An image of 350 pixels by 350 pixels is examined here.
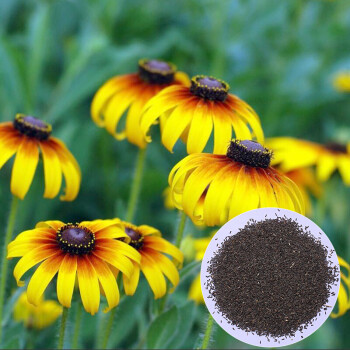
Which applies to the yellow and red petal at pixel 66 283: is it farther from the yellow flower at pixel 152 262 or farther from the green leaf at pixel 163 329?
the green leaf at pixel 163 329

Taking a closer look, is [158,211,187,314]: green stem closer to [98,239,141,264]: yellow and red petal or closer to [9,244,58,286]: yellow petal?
[98,239,141,264]: yellow and red petal

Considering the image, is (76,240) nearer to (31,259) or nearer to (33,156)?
(31,259)

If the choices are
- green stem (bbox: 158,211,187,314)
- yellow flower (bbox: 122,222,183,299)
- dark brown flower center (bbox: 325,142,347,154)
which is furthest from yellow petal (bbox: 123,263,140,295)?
dark brown flower center (bbox: 325,142,347,154)

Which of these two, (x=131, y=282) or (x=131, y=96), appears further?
(x=131, y=96)

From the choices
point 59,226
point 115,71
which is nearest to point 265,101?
point 115,71

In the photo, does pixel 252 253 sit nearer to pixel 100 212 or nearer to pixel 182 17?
pixel 100 212

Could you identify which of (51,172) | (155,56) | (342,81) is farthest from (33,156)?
(342,81)

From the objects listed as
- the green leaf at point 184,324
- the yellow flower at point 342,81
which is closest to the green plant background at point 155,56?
the yellow flower at point 342,81
